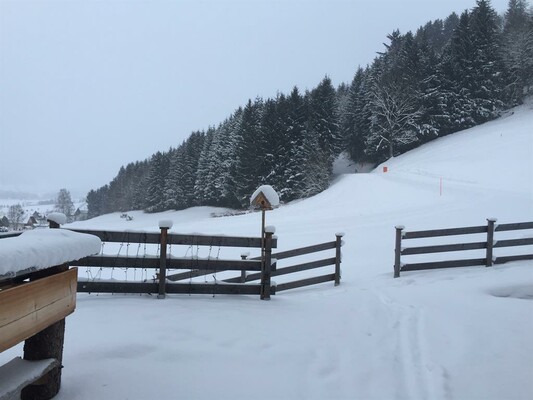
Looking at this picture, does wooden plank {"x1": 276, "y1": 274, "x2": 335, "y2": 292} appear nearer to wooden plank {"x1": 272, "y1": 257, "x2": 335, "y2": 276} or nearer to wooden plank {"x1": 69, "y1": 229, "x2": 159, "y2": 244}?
wooden plank {"x1": 272, "y1": 257, "x2": 335, "y2": 276}

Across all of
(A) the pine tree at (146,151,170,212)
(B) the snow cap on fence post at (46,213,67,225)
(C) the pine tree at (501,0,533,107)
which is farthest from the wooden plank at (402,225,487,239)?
(A) the pine tree at (146,151,170,212)

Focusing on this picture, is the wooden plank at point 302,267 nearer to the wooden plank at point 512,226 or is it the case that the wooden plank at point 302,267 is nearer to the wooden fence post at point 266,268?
the wooden fence post at point 266,268

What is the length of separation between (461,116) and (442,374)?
48719 millimetres

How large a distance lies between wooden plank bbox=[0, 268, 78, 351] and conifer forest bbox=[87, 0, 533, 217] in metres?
39.3

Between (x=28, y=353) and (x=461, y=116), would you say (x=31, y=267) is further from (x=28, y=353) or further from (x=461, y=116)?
(x=461, y=116)

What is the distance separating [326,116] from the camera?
50.0 meters

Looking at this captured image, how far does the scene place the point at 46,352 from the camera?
2760 mm

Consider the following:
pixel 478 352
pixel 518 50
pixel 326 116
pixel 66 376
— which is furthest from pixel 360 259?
pixel 518 50

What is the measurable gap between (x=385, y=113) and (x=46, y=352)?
162 feet

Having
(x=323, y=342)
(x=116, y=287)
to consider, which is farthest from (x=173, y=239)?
(x=323, y=342)

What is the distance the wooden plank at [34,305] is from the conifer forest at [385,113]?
39.3 metres

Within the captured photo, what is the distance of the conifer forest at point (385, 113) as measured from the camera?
46250 millimetres

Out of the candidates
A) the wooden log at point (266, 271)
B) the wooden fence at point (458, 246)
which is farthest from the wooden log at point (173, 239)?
the wooden fence at point (458, 246)

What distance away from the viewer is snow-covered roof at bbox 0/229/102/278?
2.07 meters
